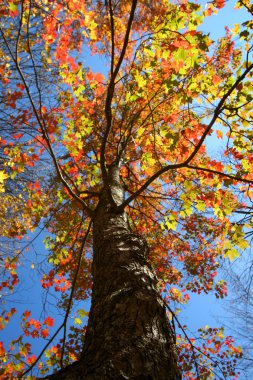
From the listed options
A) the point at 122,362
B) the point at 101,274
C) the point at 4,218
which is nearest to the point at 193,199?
the point at 101,274

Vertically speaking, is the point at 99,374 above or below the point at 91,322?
below

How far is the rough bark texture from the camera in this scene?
112 centimetres

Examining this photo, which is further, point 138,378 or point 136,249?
point 136,249

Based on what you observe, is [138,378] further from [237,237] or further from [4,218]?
[4,218]

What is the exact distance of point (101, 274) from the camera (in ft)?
6.44

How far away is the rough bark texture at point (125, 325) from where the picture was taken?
112 centimetres

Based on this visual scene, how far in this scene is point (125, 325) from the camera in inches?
53.6

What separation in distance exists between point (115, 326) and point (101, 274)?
61 cm

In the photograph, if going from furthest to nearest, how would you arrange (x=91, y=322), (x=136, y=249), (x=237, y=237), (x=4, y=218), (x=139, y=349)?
1. (x=4, y=218)
2. (x=237, y=237)
3. (x=136, y=249)
4. (x=91, y=322)
5. (x=139, y=349)

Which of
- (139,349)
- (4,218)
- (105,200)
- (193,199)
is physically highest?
(4,218)

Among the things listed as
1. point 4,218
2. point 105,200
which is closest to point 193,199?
point 105,200

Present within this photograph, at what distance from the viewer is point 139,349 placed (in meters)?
1.21

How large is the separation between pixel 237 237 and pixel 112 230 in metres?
1.53

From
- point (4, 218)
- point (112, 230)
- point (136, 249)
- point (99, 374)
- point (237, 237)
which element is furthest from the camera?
point (4, 218)
